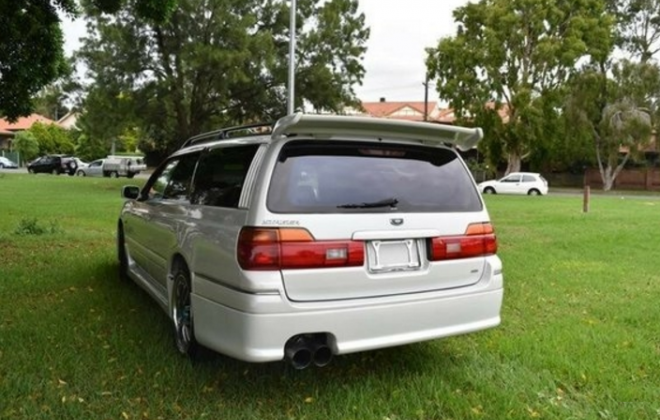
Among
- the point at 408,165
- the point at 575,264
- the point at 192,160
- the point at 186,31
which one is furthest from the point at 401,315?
the point at 186,31

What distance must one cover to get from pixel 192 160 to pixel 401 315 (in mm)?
2313

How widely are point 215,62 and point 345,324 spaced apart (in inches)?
863

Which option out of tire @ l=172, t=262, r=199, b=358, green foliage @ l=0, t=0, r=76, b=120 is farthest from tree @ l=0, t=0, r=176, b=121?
tire @ l=172, t=262, r=199, b=358

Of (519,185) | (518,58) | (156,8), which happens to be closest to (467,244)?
(156,8)

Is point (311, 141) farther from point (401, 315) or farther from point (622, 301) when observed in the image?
point (622, 301)

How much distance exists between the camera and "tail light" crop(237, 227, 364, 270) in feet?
10.9

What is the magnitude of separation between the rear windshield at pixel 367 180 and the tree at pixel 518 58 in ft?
105

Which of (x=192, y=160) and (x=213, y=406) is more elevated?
(x=192, y=160)

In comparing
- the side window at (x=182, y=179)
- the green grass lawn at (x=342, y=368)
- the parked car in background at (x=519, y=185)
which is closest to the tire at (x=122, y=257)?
the green grass lawn at (x=342, y=368)

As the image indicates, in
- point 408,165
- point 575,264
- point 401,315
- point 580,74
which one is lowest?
point 575,264

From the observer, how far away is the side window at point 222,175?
3.79 metres

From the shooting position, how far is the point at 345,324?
3438 millimetres

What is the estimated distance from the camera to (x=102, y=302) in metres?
5.78

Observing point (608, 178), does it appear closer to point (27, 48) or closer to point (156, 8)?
point (156, 8)
